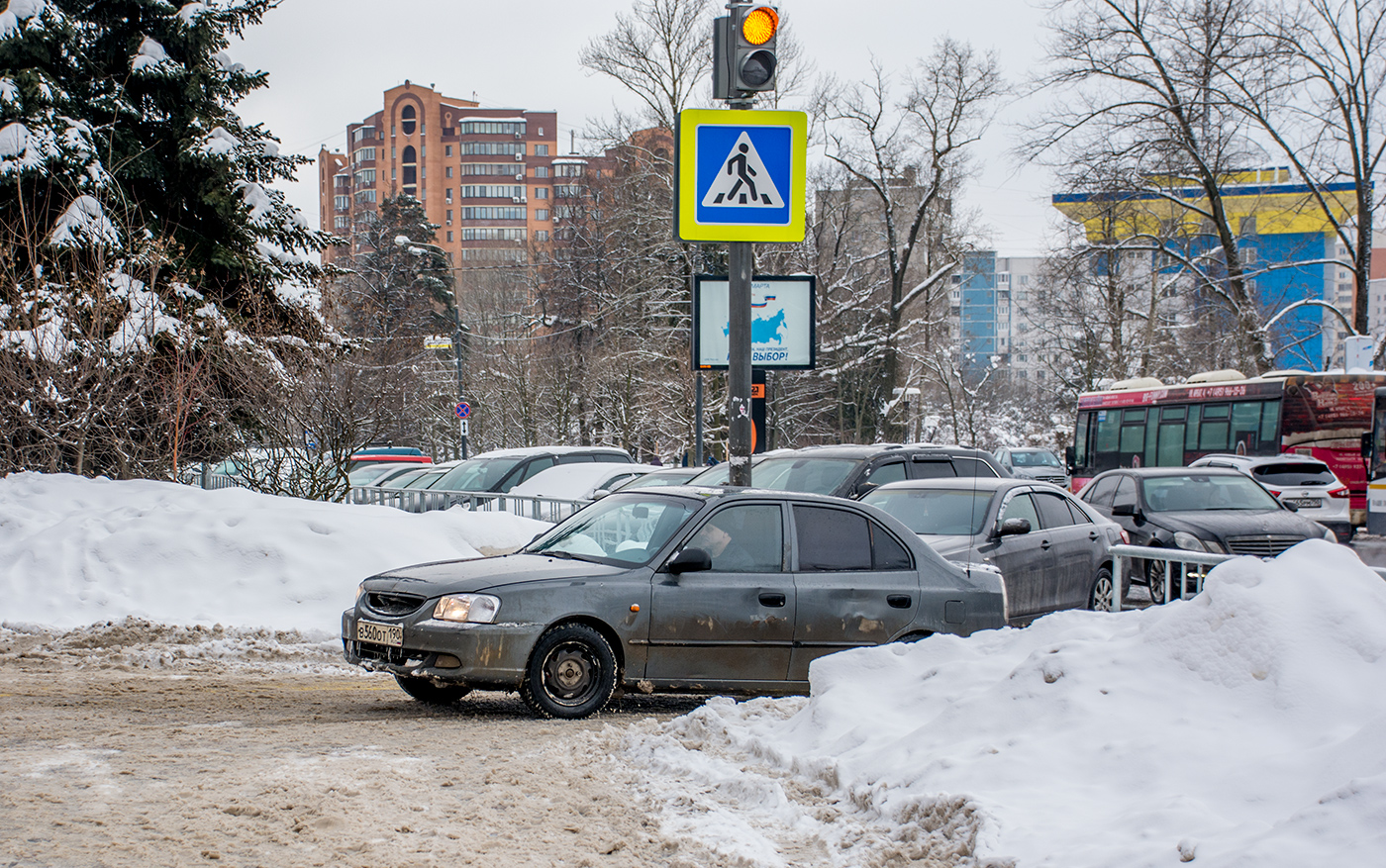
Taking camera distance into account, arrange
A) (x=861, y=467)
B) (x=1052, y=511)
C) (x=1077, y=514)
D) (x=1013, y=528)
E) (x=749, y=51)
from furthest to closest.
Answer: (x=861, y=467) < (x=1077, y=514) < (x=1052, y=511) < (x=1013, y=528) < (x=749, y=51)

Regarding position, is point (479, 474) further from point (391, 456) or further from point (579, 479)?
point (391, 456)

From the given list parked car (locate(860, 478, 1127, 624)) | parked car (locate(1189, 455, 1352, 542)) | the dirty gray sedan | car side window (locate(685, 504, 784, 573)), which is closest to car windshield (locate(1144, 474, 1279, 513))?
parked car (locate(860, 478, 1127, 624))

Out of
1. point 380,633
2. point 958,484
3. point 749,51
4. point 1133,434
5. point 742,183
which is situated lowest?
point 380,633

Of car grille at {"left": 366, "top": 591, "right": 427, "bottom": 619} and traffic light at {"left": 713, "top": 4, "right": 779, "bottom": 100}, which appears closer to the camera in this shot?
car grille at {"left": 366, "top": 591, "right": 427, "bottom": 619}

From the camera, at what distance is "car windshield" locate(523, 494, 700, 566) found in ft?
25.6

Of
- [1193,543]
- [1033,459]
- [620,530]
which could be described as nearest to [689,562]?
[620,530]

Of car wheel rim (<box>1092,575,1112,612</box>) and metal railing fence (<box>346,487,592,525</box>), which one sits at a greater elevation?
metal railing fence (<box>346,487,592,525</box>)

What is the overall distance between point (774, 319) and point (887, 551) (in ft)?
43.2

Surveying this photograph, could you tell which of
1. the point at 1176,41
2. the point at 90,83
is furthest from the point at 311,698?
the point at 1176,41

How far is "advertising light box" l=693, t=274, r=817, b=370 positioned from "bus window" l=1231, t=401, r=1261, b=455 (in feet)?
35.5

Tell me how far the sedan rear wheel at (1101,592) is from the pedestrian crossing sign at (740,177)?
4986 millimetres

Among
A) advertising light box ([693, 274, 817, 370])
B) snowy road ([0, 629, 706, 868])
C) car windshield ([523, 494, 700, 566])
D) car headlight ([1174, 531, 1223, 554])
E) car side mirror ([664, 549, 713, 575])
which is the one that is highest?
advertising light box ([693, 274, 817, 370])

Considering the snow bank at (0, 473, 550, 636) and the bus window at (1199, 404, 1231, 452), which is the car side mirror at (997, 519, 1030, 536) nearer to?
the snow bank at (0, 473, 550, 636)

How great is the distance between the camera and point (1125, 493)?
15.3 metres
